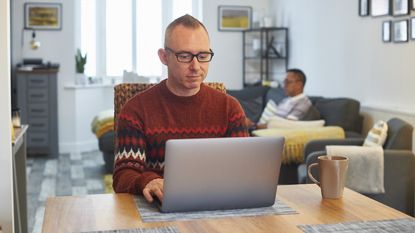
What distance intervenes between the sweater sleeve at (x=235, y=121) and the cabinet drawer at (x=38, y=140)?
552cm

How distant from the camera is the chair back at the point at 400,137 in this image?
3990 mm

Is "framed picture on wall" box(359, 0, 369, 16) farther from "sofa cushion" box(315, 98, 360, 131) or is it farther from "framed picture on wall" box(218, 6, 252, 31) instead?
"framed picture on wall" box(218, 6, 252, 31)

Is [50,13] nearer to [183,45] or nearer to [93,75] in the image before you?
[93,75]

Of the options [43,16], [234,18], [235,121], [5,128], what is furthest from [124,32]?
[235,121]

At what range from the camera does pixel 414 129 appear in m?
4.25

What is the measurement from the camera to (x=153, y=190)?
1.68 meters

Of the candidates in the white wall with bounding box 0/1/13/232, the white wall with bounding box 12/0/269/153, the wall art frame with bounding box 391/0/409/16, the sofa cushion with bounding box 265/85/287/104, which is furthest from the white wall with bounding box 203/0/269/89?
the white wall with bounding box 0/1/13/232

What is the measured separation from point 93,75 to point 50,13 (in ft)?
3.36

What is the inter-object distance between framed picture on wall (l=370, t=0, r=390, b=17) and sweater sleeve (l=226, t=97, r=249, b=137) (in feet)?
10.3

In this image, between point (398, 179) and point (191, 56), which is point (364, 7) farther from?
point (191, 56)

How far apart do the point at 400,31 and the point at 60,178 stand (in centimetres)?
347

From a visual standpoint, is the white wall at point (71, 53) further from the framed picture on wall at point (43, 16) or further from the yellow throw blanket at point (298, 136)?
the yellow throw blanket at point (298, 136)

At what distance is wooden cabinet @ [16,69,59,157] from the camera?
279 inches

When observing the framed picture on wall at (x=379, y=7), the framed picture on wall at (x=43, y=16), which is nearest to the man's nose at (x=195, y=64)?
the framed picture on wall at (x=379, y=7)
